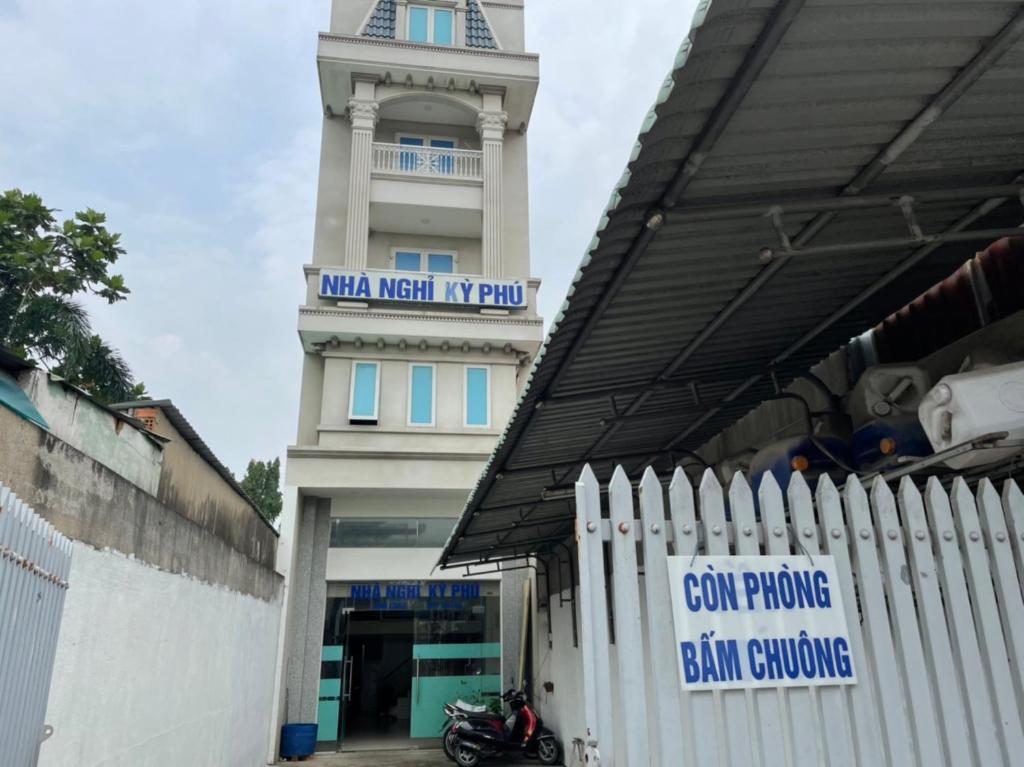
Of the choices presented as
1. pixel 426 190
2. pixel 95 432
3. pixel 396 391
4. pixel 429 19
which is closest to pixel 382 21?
pixel 429 19

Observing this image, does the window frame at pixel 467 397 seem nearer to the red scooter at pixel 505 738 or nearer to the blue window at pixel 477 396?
the blue window at pixel 477 396

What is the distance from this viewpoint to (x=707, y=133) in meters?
1.93

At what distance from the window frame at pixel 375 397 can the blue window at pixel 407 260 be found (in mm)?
2751

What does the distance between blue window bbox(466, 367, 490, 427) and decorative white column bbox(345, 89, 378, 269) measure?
9.99 feet

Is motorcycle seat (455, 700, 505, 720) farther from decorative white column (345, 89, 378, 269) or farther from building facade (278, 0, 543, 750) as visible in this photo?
decorative white column (345, 89, 378, 269)

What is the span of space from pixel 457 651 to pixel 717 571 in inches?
426

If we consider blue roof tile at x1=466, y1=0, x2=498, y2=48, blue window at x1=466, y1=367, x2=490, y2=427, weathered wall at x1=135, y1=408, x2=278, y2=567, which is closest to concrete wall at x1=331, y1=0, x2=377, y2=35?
blue roof tile at x1=466, y1=0, x2=498, y2=48

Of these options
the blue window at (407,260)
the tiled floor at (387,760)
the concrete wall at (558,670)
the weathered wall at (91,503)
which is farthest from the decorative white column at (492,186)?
the weathered wall at (91,503)

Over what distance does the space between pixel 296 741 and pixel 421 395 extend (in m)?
5.87

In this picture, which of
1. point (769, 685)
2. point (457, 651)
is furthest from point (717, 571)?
point (457, 651)

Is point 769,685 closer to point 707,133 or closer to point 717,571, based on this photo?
point 717,571

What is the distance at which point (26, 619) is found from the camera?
8.41 feet

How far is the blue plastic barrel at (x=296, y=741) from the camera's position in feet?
35.3

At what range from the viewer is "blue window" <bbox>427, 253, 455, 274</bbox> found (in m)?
14.8
